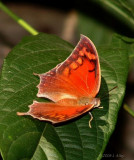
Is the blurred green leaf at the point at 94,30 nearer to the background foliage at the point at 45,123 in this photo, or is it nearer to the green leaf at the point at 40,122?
the background foliage at the point at 45,123

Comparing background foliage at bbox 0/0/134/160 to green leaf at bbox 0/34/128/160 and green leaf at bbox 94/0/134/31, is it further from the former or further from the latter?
green leaf at bbox 94/0/134/31

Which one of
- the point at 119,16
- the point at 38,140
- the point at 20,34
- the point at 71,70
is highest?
the point at 119,16

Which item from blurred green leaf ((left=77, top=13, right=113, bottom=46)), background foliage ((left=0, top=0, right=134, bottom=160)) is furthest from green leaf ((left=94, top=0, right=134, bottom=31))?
blurred green leaf ((left=77, top=13, right=113, bottom=46))

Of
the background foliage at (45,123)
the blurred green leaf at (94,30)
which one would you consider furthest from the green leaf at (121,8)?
the blurred green leaf at (94,30)

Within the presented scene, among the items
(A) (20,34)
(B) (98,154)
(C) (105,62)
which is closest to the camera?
(B) (98,154)

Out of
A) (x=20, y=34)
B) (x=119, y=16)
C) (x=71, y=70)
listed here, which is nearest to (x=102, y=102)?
(x=71, y=70)

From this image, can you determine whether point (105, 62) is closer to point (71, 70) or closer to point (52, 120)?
point (71, 70)

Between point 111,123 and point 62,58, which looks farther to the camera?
point 62,58

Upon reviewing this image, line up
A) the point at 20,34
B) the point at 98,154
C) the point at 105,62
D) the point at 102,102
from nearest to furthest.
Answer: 1. the point at 98,154
2. the point at 102,102
3. the point at 105,62
4. the point at 20,34
